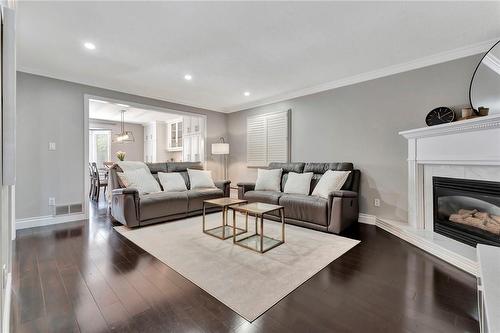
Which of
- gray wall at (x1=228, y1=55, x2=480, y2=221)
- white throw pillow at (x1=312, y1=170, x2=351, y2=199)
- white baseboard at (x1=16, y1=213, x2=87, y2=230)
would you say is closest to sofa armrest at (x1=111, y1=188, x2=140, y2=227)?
white baseboard at (x1=16, y1=213, x2=87, y2=230)

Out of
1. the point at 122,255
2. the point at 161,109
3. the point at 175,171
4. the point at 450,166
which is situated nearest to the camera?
the point at 122,255

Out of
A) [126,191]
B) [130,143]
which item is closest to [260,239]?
[126,191]

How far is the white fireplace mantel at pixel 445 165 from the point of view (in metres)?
2.30

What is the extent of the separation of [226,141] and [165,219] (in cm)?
314

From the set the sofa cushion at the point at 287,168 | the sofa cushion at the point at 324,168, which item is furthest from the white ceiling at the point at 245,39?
the sofa cushion at the point at 287,168

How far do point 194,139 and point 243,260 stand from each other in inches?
191

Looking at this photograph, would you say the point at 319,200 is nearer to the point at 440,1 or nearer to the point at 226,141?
Result: the point at 440,1

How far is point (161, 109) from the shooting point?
512 centimetres

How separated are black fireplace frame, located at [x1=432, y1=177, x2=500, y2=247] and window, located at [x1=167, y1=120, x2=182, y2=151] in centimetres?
659

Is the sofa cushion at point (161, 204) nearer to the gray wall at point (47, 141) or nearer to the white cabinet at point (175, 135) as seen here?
the gray wall at point (47, 141)

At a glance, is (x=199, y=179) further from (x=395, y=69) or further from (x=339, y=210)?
(x=395, y=69)

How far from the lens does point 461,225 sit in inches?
103

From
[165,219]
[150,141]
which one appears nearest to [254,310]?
[165,219]

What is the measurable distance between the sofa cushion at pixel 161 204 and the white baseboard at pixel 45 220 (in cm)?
127
